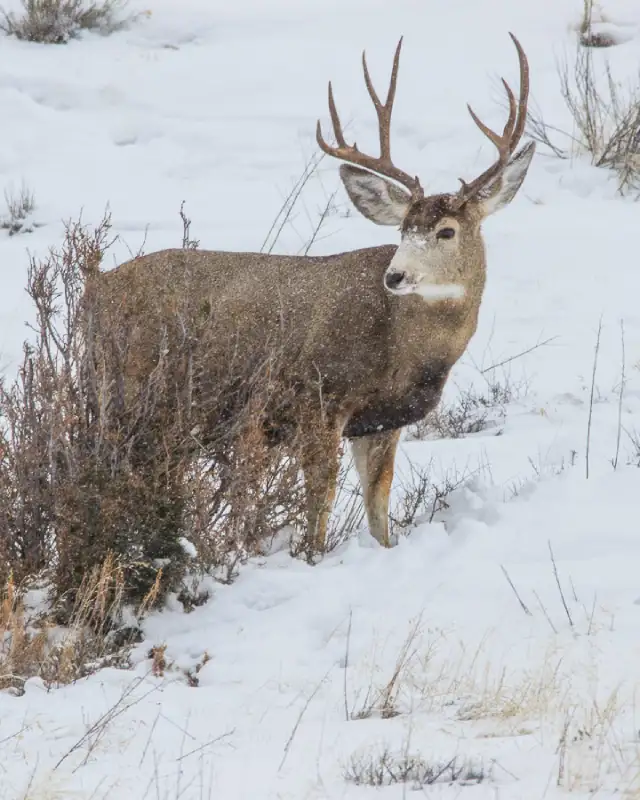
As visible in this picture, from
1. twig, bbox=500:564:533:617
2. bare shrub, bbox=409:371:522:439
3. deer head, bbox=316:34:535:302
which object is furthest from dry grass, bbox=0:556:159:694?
bare shrub, bbox=409:371:522:439

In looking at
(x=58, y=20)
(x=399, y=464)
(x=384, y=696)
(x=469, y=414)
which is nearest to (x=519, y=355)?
(x=469, y=414)

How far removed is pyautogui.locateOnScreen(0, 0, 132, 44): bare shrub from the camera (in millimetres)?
14711

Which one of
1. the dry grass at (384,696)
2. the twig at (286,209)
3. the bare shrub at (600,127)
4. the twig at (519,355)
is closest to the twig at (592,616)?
the dry grass at (384,696)

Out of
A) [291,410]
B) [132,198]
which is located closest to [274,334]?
[291,410]

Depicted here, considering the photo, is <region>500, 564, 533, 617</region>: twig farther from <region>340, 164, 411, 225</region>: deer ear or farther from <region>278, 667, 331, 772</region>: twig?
<region>340, 164, 411, 225</region>: deer ear

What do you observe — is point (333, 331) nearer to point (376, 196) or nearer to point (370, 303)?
point (370, 303)

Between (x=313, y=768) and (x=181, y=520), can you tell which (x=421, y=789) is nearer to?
(x=313, y=768)

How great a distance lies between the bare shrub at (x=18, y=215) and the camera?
11.5m

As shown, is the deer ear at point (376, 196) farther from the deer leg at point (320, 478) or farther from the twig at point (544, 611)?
the twig at point (544, 611)

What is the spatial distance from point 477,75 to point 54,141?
16.9ft

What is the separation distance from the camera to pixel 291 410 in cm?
571

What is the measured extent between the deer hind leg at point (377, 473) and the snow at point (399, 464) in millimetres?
372

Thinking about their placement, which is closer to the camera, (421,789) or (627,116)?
(421,789)

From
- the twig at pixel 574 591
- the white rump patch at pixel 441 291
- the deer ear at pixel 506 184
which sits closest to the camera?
the twig at pixel 574 591
